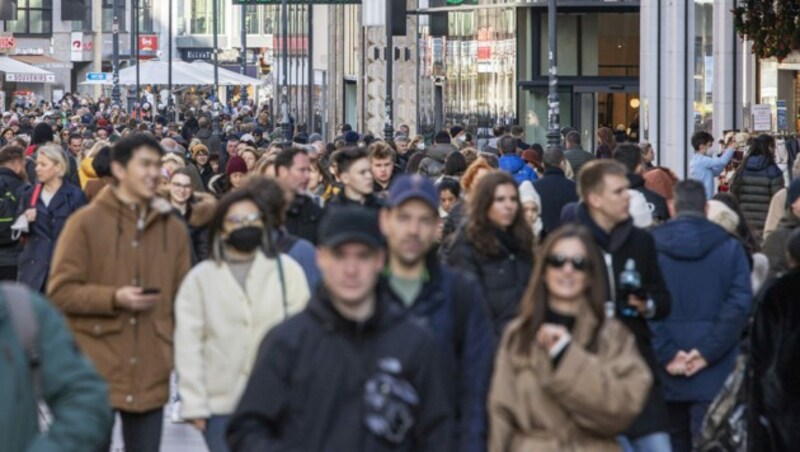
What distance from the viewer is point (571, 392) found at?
269 inches

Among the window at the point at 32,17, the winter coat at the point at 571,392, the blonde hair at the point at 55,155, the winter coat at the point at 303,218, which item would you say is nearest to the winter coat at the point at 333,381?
the winter coat at the point at 571,392

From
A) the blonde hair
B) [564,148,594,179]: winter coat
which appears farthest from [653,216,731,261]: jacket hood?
[564,148,594,179]: winter coat

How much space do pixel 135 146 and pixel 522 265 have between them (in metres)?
1.76

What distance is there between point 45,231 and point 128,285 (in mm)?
5898

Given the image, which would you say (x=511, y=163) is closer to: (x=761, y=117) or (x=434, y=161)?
(x=434, y=161)

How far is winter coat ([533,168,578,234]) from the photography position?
15.8 metres

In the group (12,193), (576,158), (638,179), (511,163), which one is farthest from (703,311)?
(576,158)

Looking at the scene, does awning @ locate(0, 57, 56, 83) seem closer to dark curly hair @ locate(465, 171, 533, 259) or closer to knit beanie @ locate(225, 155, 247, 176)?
knit beanie @ locate(225, 155, 247, 176)

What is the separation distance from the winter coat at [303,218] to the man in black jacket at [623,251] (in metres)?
2.78

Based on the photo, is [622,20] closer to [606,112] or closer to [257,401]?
[606,112]

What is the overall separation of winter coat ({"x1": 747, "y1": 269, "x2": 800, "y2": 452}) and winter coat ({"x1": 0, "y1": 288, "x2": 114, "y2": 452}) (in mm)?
4290

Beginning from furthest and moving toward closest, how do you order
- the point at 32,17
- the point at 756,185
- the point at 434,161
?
the point at 32,17, the point at 434,161, the point at 756,185

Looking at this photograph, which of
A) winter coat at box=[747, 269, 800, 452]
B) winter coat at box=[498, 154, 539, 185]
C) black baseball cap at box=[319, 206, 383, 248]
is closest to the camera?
black baseball cap at box=[319, 206, 383, 248]

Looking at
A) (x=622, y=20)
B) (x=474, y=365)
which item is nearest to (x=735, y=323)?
(x=474, y=365)
